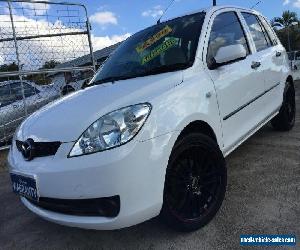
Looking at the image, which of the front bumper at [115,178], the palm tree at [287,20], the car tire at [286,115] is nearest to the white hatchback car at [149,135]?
the front bumper at [115,178]

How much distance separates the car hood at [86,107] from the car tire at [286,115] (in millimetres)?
2741

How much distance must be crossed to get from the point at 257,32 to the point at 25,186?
3.27m

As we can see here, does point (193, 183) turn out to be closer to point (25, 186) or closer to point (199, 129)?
point (199, 129)

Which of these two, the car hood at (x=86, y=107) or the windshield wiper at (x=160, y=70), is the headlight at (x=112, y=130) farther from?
the windshield wiper at (x=160, y=70)

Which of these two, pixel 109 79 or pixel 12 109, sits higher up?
pixel 109 79

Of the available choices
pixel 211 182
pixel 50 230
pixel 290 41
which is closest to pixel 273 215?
pixel 211 182

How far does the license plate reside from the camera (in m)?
2.73

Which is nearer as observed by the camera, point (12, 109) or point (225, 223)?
point (225, 223)

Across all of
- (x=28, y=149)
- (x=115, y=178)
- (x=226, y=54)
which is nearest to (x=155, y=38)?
(x=226, y=54)

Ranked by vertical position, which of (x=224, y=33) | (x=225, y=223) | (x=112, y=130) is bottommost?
(x=225, y=223)

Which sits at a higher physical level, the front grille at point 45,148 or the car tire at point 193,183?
the front grille at point 45,148

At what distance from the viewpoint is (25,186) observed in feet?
9.36

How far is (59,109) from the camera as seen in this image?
3086 millimetres

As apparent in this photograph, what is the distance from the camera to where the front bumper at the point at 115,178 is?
96.8 inches
